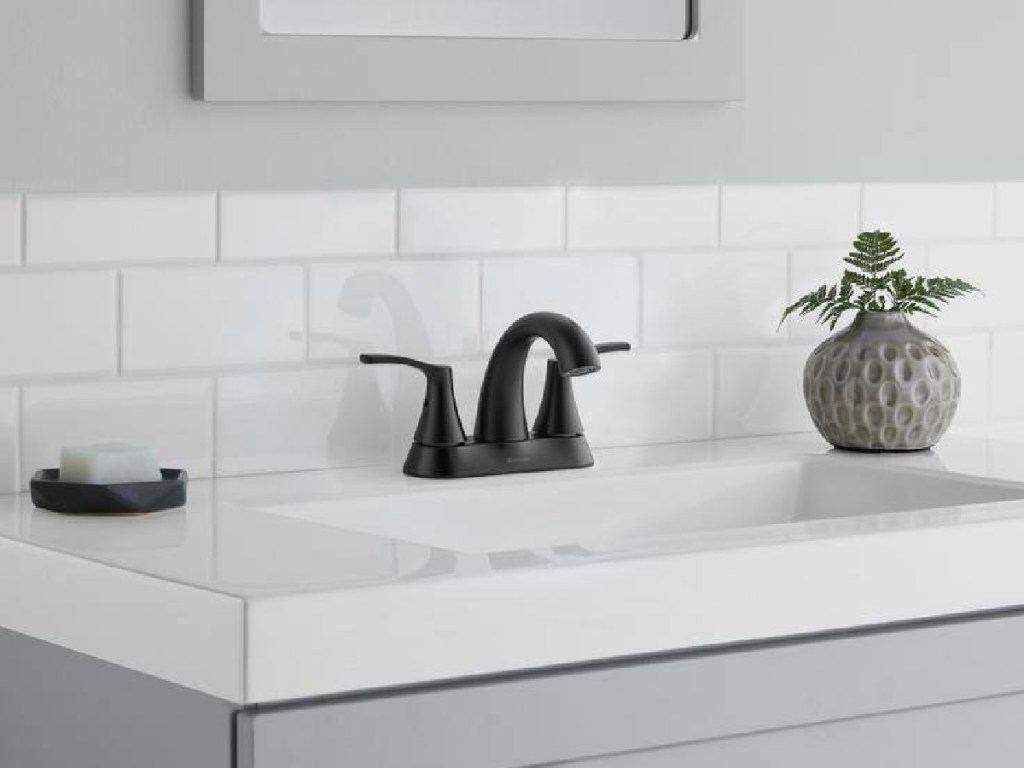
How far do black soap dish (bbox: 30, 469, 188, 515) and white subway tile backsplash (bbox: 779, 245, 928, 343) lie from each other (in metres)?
0.76

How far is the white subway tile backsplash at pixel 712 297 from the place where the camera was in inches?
78.5

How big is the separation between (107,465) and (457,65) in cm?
52

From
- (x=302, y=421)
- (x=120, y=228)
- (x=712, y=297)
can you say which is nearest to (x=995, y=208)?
(x=712, y=297)

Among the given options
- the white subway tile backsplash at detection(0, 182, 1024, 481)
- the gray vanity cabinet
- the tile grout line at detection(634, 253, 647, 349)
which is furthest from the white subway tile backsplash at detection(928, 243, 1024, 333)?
the gray vanity cabinet

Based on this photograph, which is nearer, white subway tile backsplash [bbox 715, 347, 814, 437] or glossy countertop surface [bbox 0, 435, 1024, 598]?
glossy countertop surface [bbox 0, 435, 1024, 598]

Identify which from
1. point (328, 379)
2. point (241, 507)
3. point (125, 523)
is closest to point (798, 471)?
point (328, 379)

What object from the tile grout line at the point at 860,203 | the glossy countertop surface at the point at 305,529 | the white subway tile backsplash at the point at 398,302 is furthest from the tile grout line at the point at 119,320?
the tile grout line at the point at 860,203

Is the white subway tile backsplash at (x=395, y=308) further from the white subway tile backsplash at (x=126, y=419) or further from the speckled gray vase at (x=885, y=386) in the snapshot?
the speckled gray vase at (x=885, y=386)

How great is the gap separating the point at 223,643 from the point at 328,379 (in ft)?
2.02

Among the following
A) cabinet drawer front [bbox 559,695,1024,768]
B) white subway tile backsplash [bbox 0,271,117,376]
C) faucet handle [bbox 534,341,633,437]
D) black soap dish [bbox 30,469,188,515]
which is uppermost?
white subway tile backsplash [bbox 0,271,117,376]

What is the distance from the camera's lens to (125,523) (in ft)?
4.92

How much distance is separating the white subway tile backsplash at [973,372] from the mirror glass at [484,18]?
50 centimetres

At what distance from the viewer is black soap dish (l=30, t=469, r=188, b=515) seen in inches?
59.6

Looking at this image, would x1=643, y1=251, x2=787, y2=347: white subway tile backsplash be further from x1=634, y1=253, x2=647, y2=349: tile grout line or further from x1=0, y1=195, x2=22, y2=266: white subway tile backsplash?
x1=0, y1=195, x2=22, y2=266: white subway tile backsplash
